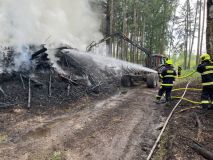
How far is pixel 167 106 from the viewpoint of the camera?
34.0 ft

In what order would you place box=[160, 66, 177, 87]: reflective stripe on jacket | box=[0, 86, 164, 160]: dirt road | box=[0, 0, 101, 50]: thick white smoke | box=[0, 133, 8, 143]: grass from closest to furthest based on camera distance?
box=[0, 86, 164, 160]: dirt road < box=[0, 133, 8, 143]: grass < box=[160, 66, 177, 87]: reflective stripe on jacket < box=[0, 0, 101, 50]: thick white smoke

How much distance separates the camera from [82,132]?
7.45 m

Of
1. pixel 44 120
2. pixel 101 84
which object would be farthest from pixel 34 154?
pixel 101 84

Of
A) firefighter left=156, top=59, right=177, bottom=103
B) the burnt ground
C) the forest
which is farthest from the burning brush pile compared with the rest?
the forest

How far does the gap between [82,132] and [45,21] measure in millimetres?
9475

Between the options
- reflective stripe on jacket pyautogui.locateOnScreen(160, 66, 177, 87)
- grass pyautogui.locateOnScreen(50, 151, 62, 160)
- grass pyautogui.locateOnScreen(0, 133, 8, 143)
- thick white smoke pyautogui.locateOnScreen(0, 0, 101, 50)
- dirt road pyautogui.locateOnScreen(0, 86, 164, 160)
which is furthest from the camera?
thick white smoke pyautogui.locateOnScreen(0, 0, 101, 50)

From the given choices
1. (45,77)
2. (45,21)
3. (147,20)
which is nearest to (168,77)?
(45,77)

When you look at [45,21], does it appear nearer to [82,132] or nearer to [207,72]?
[82,132]

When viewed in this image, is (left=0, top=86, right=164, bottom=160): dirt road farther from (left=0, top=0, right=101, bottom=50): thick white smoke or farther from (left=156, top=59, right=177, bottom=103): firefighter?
(left=0, top=0, right=101, bottom=50): thick white smoke

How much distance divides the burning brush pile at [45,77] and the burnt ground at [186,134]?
472 centimetres

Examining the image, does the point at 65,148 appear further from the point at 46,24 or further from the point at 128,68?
the point at 128,68

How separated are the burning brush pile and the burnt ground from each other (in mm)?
4719

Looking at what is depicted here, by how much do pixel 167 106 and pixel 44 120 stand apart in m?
4.82

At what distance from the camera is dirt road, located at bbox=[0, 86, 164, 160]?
6133 mm
